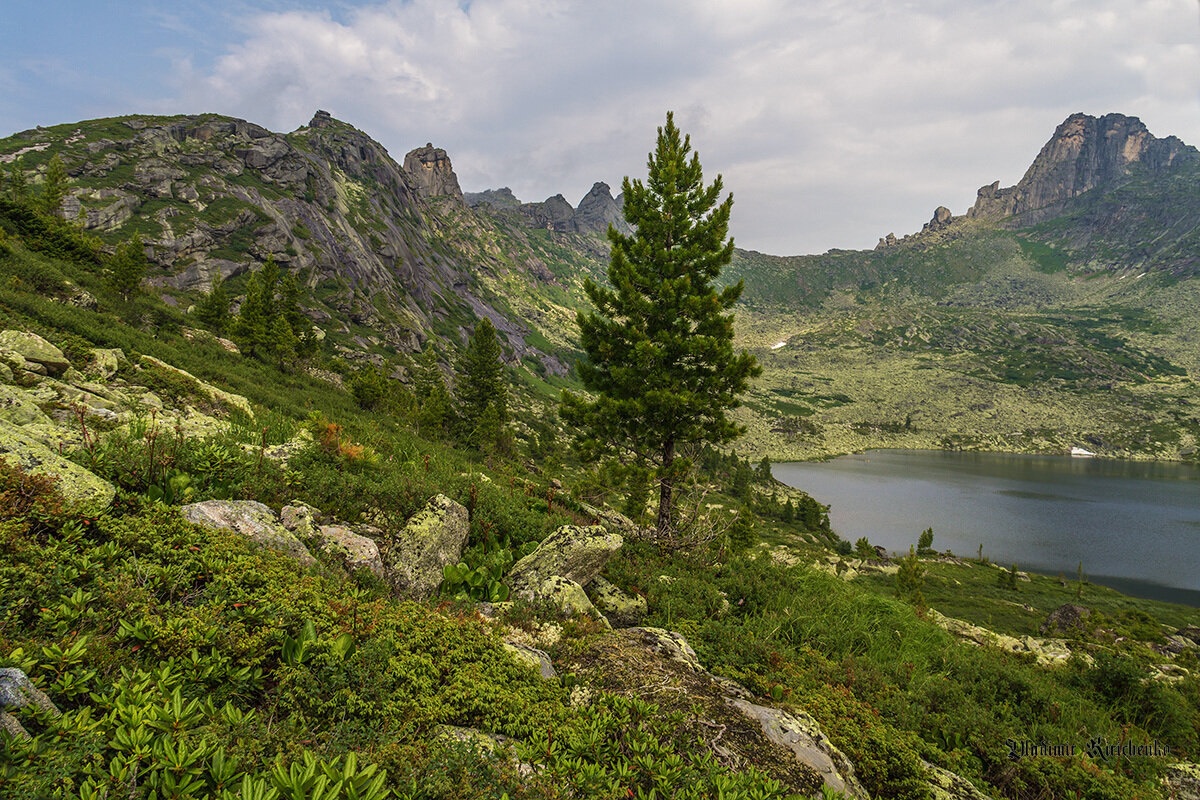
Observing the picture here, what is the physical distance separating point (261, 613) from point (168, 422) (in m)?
8.21

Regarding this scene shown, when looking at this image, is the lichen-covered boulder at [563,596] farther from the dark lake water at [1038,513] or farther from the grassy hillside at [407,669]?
the dark lake water at [1038,513]

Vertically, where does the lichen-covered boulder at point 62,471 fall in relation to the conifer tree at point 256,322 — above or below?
below

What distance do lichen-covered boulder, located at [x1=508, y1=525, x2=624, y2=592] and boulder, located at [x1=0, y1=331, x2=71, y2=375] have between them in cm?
1264

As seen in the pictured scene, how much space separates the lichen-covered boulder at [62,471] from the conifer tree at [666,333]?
39.5ft

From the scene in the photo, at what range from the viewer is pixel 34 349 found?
11.0m

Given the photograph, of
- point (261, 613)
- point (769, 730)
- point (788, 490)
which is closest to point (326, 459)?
point (261, 613)

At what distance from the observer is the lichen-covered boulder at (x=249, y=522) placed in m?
6.71

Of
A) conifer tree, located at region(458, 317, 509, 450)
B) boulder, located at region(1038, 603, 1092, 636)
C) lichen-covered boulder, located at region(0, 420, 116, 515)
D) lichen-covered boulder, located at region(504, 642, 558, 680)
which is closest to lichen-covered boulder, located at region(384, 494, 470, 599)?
lichen-covered boulder, located at region(504, 642, 558, 680)

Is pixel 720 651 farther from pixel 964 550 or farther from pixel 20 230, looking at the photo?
pixel 964 550

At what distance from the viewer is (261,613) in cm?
509

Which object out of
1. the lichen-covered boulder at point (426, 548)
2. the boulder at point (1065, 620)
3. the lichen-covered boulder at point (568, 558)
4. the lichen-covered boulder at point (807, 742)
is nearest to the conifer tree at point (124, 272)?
the lichen-covered boulder at point (426, 548)

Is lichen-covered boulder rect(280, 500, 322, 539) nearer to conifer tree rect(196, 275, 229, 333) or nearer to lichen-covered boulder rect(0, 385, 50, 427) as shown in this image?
lichen-covered boulder rect(0, 385, 50, 427)

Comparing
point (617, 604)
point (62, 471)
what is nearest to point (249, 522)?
point (62, 471)

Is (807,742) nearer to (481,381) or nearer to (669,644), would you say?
(669,644)
